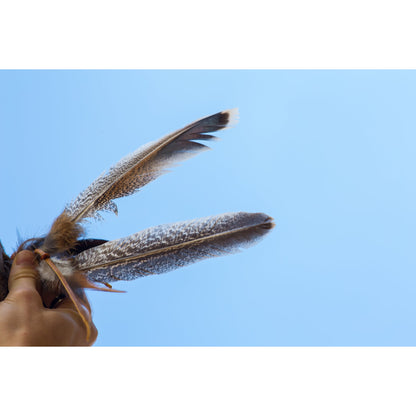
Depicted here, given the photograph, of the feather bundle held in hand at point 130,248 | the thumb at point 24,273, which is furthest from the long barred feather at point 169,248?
the thumb at point 24,273

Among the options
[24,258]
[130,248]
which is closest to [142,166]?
[130,248]

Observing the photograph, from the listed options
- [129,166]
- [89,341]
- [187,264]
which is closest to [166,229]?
[187,264]

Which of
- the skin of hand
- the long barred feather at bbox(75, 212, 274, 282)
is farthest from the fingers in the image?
the long barred feather at bbox(75, 212, 274, 282)

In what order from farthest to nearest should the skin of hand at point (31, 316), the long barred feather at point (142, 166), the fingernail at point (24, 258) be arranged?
the long barred feather at point (142, 166) < the fingernail at point (24, 258) < the skin of hand at point (31, 316)

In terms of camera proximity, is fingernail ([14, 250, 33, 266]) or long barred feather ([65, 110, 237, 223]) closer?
fingernail ([14, 250, 33, 266])

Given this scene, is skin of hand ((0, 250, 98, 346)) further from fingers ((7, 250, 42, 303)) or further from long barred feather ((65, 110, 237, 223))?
long barred feather ((65, 110, 237, 223))

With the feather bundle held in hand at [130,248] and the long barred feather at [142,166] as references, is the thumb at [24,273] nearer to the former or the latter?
the feather bundle held in hand at [130,248]
